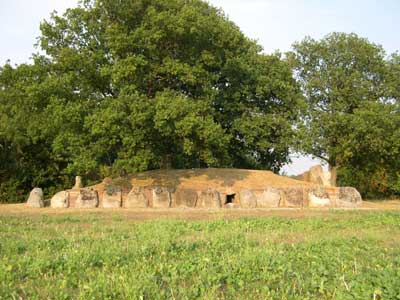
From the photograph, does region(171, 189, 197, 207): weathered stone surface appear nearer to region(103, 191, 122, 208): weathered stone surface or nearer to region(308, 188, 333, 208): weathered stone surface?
region(103, 191, 122, 208): weathered stone surface

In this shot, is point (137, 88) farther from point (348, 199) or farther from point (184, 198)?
point (348, 199)

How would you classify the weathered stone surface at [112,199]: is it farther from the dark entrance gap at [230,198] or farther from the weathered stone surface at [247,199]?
the weathered stone surface at [247,199]

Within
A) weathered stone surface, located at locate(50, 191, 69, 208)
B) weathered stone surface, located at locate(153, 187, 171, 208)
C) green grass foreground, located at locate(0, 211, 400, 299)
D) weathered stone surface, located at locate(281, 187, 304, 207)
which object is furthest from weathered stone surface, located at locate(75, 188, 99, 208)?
green grass foreground, located at locate(0, 211, 400, 299)

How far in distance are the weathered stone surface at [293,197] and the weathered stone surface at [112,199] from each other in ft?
28.2

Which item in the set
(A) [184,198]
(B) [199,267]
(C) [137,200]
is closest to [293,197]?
(A) [184,198]

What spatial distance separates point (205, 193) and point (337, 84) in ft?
49.7

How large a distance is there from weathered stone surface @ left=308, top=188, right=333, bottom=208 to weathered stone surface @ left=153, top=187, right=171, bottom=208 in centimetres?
754

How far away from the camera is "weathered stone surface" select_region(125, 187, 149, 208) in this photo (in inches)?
963

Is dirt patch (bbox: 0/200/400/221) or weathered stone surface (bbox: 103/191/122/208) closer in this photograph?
dirt patch (bbox: 0/200/400/221)

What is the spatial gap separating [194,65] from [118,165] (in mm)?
6882

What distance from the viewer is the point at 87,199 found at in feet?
80.2

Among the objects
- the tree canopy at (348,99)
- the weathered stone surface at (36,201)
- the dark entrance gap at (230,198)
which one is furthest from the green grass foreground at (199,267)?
the tree canopy at (348,99)

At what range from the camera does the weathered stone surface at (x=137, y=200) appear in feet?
80.2

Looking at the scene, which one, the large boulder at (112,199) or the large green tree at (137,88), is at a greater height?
the large green tree at (137,88)
